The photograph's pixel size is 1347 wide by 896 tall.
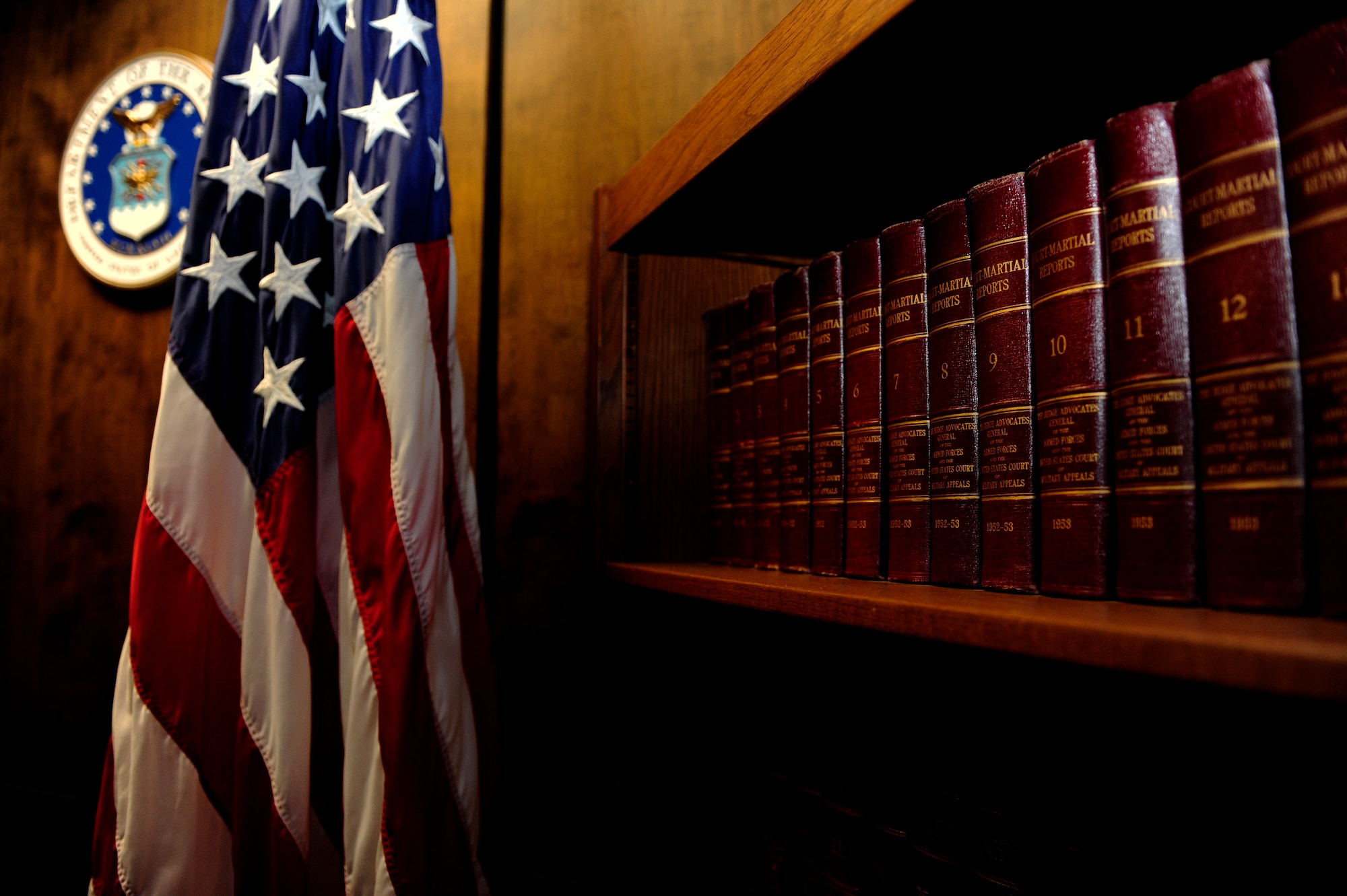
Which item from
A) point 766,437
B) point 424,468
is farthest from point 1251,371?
point 424,468

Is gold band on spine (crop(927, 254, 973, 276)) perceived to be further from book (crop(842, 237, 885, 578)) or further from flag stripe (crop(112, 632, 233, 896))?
flag stripe (crop(112, 632, 233, 896))

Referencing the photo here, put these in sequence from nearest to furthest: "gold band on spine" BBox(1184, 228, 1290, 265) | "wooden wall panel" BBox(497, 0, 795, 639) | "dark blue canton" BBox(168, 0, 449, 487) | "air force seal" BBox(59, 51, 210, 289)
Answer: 1. "gold band on spine" BBox(1184, 228, 1290, 265)
2. "dark blue canton" BBox(168, 0, 449, 487)
3. "wooden wall panel" BBox(497, 0, 795, 639)
4. "air force seal" BBox(59, 51, 210, 289)

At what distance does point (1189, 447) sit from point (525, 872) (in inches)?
43.8

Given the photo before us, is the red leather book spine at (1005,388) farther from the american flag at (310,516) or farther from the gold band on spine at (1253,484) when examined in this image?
the american flag at (310,516)

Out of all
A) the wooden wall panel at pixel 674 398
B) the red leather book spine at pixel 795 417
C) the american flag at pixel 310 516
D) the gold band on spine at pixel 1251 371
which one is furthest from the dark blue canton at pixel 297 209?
the gold band on spine at pixel 1251 371

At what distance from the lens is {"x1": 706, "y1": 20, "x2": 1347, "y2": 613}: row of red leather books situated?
372 mm

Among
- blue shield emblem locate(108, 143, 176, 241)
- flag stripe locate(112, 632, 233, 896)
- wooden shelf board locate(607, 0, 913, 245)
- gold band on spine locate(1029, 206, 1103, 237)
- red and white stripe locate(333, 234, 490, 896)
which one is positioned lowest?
flag stripe locate(112, 632, 233, 896)

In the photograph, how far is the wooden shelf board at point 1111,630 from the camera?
11.1 inches

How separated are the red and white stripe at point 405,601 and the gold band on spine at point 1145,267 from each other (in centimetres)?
78

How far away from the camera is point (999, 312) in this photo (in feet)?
1.77

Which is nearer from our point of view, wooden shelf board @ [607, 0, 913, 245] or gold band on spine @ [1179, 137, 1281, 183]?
gold band on spine @ [1179, 137, 1281, 183]

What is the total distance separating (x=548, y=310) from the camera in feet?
4.10

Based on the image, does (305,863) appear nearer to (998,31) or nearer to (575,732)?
(575,732)

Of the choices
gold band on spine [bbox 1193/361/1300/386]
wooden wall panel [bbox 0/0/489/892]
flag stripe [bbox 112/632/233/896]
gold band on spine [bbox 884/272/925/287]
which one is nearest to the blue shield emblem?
wooden wall panel [bbox 0/0/489/892]
